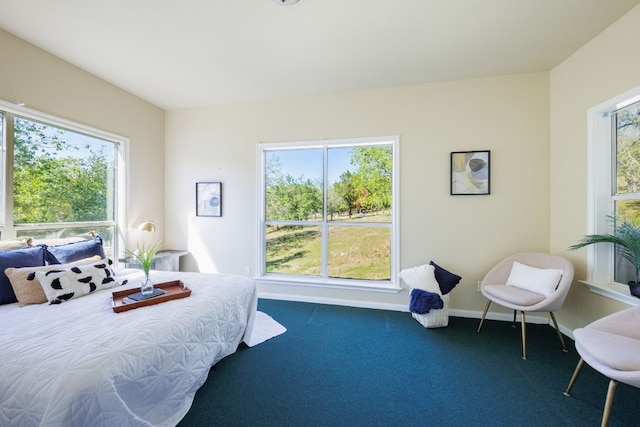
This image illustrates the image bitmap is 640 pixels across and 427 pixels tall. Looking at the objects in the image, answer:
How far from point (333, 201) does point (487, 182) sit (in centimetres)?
183

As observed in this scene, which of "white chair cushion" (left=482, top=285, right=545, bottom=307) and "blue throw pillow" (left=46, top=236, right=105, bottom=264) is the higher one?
"blue throw pillow" (left=46, top=236, right=105, bottom=264)

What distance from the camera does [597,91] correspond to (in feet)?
7.38

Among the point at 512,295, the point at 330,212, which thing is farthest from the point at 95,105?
the point at 512,295

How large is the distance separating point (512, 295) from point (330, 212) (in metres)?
2.13

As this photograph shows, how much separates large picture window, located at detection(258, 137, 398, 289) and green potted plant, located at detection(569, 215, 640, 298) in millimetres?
1741

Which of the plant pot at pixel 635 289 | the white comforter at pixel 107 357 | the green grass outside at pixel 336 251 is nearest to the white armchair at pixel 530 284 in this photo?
the plant pot at pixel 635 289

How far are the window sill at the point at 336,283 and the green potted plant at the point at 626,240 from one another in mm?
1829

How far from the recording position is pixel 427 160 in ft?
10.1

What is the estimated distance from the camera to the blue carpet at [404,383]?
158 cm

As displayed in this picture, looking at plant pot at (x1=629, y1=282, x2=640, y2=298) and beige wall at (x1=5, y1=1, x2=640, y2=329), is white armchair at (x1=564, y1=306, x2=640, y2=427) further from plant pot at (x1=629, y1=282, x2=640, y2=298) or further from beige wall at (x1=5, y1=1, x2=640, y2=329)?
beige wall at (x1=5, y1=1, x2=640, y2=329)

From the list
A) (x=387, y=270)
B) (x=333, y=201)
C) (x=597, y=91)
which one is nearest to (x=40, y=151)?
(x=333, y=201)

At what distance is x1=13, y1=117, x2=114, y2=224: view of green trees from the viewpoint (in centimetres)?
238

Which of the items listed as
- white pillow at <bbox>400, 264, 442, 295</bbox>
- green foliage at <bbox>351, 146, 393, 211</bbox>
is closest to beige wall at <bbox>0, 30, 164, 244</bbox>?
green foliage at <bbox>351, 146, 393, 211</bbox>

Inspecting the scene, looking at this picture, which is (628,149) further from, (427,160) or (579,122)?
(427,160)
